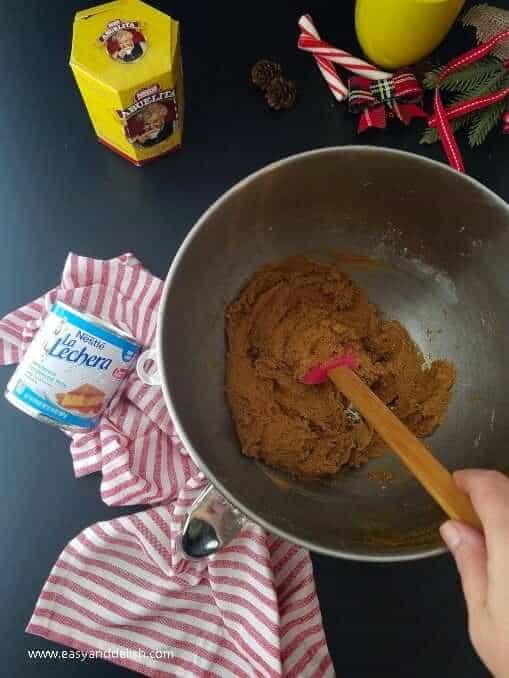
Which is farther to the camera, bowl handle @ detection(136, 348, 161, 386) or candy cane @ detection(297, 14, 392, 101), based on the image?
candy cane @ detection(297, 14, 392, 101)

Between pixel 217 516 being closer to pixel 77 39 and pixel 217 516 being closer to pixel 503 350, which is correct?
pixel 503 350

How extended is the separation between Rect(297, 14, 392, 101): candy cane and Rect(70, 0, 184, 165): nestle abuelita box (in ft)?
0.67

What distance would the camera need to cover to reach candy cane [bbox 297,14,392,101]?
2.26ft

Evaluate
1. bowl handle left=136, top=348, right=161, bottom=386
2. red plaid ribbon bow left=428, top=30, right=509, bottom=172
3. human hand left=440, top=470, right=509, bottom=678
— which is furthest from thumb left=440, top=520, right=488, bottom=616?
red plaid ribbon bow left=428, top=30, right=509, bottom=172

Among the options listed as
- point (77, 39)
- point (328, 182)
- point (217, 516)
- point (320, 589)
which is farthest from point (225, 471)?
point (77, 39)

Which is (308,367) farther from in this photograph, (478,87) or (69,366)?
(478,87)

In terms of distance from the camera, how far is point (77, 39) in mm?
553

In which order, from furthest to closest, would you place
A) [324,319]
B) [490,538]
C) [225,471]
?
[324,319]
[225,471]
[490,538]

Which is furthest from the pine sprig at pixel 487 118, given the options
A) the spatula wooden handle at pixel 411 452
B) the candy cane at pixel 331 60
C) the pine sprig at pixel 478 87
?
the spatula wooden handle at pixel 411 452

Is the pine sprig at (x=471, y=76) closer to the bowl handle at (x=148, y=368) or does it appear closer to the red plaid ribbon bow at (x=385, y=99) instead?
the red plaid ribbon bow at (x=385, y=99)

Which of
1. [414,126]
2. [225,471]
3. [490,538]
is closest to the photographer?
[490,538]

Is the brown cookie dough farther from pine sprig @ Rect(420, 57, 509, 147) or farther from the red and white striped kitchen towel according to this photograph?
pine sprig @ Rect(420, 57, 509, 147)

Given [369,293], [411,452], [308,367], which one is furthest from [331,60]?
[411,452]

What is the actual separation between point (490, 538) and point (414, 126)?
0.55 meters
